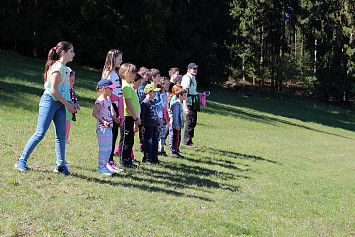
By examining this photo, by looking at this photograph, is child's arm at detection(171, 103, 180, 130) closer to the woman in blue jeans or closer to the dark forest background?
the woman in blue jeans

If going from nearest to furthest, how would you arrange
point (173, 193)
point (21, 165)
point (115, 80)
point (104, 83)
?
point (21, 165)
point (173, 193)
point (104, 83)
point (115, 80)

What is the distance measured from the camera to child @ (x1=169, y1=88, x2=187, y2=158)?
9578 millimetres

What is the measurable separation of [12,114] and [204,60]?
28278mm

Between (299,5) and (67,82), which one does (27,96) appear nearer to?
(67,82)

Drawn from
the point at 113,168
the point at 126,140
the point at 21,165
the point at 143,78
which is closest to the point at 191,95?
the point at 143,78

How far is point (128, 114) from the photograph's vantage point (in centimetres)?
750

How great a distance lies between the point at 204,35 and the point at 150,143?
33.9m

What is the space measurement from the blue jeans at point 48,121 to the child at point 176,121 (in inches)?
149

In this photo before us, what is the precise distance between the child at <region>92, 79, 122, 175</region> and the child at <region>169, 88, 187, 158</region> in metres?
3.01

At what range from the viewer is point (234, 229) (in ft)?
17.0

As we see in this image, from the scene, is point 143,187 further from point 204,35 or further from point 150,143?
point 204,35

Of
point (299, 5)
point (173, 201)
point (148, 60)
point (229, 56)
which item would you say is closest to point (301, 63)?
point (299, 5)

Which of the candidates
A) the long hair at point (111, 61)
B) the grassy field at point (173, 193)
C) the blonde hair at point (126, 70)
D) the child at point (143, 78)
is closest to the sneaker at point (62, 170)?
the grassy field at point (173, 193)

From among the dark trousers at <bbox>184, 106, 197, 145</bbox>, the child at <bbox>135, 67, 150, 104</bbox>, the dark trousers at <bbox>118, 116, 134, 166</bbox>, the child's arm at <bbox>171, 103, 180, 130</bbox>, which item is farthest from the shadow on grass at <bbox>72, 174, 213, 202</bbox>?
the dark trousers at <bbox>184, 106, 197, 145</bbox>
